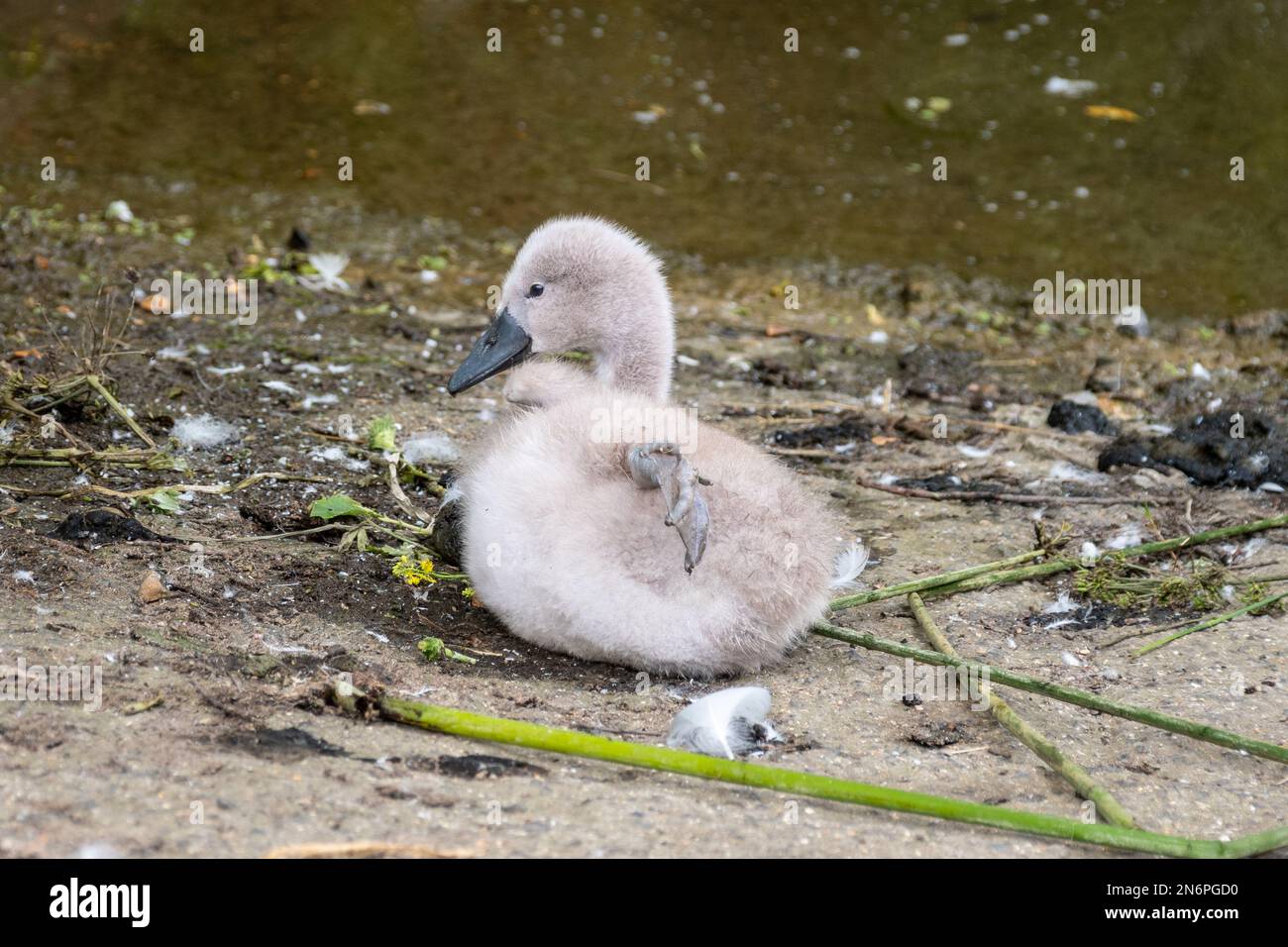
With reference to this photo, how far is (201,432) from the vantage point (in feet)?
14.9

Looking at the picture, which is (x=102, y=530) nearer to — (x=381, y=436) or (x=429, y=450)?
(x=381, y=436)

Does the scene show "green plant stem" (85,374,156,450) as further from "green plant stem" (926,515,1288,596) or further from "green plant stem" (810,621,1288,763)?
"green plant stem" (926,515,1288,596)

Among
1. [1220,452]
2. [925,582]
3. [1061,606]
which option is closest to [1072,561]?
[1061,606]

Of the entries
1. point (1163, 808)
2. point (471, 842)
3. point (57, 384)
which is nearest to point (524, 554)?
point (471, 842)

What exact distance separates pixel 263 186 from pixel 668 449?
4703mm

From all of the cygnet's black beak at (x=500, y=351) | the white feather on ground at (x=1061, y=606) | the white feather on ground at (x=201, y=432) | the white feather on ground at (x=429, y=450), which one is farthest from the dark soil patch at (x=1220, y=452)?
the white feather on ground at (x=201, y=432)

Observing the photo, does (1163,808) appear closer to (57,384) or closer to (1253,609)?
(1253,609)

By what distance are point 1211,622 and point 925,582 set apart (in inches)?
29.4

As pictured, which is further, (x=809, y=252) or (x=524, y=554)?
(x=809, y=252)

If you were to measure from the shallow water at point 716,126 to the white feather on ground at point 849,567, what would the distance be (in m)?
2.95

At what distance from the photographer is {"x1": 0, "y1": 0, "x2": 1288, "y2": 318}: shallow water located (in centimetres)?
708

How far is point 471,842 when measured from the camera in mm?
2400

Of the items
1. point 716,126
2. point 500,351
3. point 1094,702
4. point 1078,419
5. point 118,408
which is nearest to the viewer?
point 1094,702

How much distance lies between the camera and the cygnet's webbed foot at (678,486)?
2.94 metres
